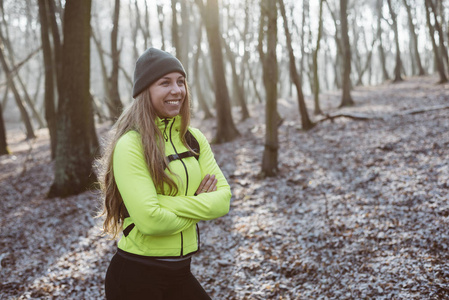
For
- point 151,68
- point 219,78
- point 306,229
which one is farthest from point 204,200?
point 219,78

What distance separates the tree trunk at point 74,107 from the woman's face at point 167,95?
6856 millimetres

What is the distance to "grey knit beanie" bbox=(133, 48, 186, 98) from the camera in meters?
2.25

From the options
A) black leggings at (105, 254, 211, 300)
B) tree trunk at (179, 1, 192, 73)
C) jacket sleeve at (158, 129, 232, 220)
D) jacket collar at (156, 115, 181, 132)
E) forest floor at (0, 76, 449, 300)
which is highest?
tree trunk at (179, 1, 192, 73)

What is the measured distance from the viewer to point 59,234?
7.29 meters

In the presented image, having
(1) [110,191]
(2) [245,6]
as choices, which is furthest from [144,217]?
(2) [245,6]

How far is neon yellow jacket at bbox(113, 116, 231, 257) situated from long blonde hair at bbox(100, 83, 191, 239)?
4cm

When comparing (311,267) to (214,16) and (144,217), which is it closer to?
(144,217)

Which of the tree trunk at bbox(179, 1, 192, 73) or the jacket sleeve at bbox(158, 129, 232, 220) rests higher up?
the tree trunk at bbox(179, 1, 192, 73)

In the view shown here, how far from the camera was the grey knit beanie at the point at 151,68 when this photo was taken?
2254mm

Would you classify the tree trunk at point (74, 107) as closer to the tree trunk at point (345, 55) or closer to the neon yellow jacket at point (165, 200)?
the neon yellow jacket at point (165, 200)

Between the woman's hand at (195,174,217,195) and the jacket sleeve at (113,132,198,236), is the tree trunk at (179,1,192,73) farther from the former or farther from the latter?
the jacket sleeve at (113,132,198,236)

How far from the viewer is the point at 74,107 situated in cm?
866

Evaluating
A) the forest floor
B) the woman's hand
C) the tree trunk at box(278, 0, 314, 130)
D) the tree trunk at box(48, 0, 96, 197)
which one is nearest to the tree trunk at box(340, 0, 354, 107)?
the tree trunk at box(278, 0, 314, 130)

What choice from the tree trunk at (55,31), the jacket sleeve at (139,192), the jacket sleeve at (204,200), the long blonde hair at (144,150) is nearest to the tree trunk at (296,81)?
the tree trunk at (55,31)
